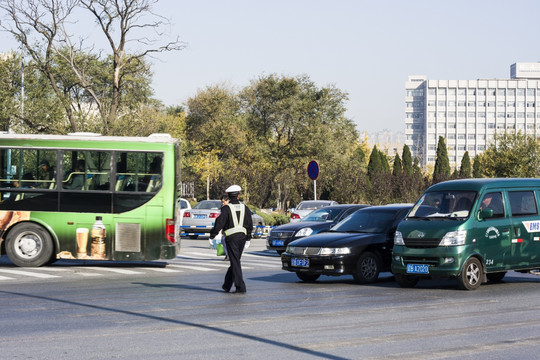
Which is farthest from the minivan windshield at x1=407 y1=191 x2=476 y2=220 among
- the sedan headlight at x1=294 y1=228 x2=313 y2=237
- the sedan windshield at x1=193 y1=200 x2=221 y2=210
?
the sedan windshield at x1=193 y1=200 x2=221 y2=210

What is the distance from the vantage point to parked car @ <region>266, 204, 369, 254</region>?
2389 cm

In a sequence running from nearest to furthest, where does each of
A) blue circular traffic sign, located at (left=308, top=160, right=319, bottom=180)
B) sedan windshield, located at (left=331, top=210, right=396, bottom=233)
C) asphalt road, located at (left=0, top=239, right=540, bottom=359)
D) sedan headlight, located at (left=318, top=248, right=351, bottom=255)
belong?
asphalt road, located at (left=0, top=239, right=540, bottom=359)
sedan headlight, located at (left=318, top=248, right=351, bottom=255)
sedan windshield, located at (left=331, top=210, right=396, bottom=233)
blue circular traffic sign, located at (left=308, top=160, right=319, bottom=180)

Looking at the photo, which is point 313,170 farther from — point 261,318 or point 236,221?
point 261,318

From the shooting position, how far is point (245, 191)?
202 feet

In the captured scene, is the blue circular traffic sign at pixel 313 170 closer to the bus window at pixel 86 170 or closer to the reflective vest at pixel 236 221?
the bus window at pixel 86 170

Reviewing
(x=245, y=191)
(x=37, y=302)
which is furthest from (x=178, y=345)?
(x=245, y=191)

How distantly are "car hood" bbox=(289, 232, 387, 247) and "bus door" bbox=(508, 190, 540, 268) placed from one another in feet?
8.36

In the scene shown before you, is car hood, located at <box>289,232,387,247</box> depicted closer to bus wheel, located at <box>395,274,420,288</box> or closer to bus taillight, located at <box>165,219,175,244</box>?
bus wheel, located at <box>395,274,420,288</box>

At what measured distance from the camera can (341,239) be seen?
17.0 meters

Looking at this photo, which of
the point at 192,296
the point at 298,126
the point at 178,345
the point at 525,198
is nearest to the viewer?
the point at 178,345

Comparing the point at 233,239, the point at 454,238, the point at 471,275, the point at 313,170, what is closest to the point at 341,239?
the point at 454,238

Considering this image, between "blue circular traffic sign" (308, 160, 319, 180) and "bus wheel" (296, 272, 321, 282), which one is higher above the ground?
"blue circular traffic sign" (308, 160, 319, 180)

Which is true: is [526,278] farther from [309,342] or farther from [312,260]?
[309,342]

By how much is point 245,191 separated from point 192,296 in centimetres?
4682
